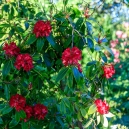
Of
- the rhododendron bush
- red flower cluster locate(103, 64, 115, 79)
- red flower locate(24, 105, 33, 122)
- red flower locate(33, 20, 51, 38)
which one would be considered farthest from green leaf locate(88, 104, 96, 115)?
red flower locate(33, 20, 51, 38)

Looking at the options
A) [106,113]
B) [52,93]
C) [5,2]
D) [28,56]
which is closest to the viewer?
[28,56]

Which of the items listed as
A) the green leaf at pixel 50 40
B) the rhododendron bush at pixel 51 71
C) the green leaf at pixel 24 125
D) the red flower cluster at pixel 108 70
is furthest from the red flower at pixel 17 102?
the red flower cluster at pixel 108 70

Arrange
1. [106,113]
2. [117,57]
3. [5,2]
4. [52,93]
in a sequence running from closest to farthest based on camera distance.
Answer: [106,113] → [52,93] → [5,2] → [117,57]

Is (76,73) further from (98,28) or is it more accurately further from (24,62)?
(98,28)

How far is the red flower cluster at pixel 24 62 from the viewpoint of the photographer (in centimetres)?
176

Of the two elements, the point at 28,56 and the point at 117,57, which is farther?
the point at 117,57

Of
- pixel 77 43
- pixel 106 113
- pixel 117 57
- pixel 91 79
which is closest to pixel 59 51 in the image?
pixel 77 43

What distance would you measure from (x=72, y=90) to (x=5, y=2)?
1101mm

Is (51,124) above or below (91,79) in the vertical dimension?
below

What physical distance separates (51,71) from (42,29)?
451mm

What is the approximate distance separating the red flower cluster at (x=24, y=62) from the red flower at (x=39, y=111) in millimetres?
285

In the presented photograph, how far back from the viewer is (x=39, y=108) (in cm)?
196

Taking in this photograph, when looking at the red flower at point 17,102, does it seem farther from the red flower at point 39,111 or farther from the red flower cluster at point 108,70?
the red flower cluster at point 108,70

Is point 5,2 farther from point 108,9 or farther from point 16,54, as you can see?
point 108,9
